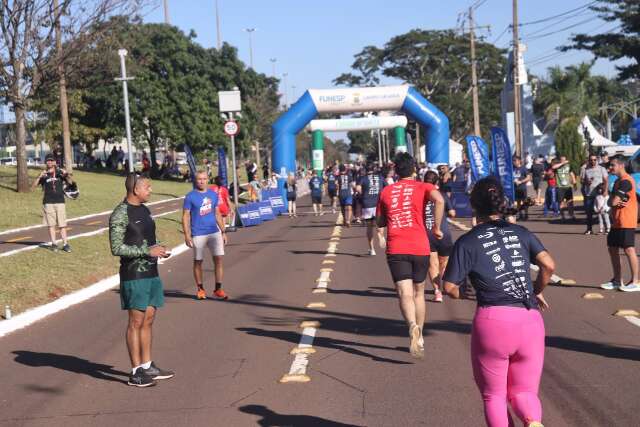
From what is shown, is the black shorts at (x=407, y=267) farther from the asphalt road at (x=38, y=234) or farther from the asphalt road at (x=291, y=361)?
the asphalt road at (x=38, y=234)

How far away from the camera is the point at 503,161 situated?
22.2 m

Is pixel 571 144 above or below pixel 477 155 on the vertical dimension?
above

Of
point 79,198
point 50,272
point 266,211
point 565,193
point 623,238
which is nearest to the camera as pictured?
point 623,238

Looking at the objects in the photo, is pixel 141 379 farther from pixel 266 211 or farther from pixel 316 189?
pixel 316 189

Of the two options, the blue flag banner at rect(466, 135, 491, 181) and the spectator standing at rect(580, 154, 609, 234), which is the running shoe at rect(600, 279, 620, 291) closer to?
the spectator standing at rect(580, 154, 609, 234)

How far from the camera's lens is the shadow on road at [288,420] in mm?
5840

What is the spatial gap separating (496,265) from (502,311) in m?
0.25

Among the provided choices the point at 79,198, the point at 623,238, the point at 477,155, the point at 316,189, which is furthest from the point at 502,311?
the point at 79,198

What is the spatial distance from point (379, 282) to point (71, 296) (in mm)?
4670

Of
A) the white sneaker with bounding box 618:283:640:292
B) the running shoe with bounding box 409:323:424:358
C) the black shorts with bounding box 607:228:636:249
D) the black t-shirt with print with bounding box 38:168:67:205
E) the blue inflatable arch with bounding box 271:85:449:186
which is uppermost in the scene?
the blue inflatable arch with bounding box 271:85:449:186

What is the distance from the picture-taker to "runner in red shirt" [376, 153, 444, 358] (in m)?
8.16

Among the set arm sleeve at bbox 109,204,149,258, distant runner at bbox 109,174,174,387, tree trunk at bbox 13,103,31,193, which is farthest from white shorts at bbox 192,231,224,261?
tree trunk at bbox 13,103,31,193

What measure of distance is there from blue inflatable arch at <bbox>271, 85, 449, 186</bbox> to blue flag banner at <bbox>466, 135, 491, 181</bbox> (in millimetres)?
13994

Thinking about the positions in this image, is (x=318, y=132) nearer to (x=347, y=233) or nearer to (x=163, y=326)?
(x=347, y=233)
